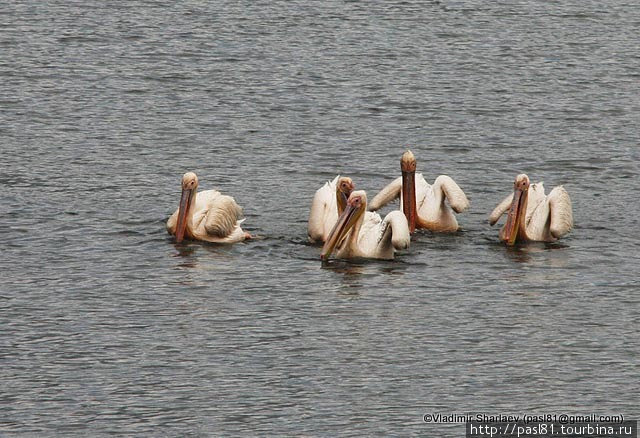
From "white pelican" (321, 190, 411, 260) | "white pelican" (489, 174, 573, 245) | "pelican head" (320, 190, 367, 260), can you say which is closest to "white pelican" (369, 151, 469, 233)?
"white pelican" (489, 174, 573, 245)

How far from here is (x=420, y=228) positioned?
47.3 feet

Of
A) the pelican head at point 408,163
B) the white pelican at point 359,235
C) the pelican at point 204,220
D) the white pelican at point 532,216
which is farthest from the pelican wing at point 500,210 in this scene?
the pelican at point 204,220

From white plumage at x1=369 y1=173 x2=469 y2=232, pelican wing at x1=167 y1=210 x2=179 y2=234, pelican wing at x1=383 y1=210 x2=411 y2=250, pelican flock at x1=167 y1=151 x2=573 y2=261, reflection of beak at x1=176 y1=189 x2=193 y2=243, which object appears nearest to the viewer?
pelican wing at x1=383 y1=210 x2=411 y2=250

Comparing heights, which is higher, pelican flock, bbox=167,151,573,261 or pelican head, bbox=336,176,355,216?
pelican head, bbox=336,176,355,216

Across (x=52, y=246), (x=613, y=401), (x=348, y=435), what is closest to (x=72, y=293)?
(x=52, y=246)

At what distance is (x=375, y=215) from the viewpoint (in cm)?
1419

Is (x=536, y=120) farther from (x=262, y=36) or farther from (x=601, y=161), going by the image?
(x=262, y=36)

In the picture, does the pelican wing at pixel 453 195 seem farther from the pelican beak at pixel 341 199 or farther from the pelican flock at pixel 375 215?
the pelican beak at pixel 341 199

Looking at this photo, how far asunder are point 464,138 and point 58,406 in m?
8.40

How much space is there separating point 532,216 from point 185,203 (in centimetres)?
307

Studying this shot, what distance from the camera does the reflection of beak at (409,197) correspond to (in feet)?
46.5

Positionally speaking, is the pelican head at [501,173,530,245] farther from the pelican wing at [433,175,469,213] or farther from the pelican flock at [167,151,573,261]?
the pelican wing at [433,175,469,213]

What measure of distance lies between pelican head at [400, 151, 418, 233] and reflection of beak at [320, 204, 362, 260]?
750 mm

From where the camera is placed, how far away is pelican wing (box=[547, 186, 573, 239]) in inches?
546
